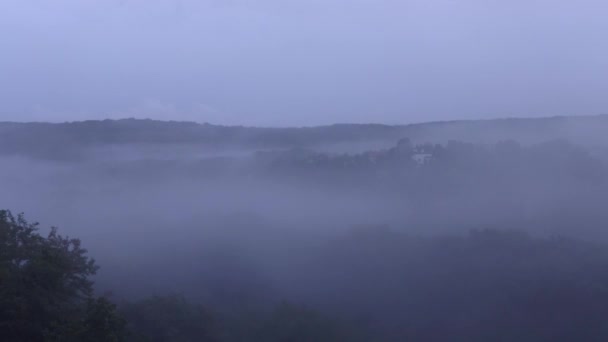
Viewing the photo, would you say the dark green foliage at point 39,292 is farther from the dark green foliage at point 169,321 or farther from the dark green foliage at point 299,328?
the dark green foliage at point 299,328

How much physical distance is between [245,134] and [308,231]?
1105cm

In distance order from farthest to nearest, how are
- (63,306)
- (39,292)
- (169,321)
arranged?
1. (169,321)
2. (63,306)
3. (39,292)

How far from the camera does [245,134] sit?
5650 centimetres

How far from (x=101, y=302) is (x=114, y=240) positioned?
38.4m

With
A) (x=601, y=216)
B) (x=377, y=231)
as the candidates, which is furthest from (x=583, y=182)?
(x=377, y=231)

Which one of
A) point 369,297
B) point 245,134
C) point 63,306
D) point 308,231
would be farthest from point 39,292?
point 245,134

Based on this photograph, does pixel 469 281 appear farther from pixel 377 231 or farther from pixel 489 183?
pixel 489 183

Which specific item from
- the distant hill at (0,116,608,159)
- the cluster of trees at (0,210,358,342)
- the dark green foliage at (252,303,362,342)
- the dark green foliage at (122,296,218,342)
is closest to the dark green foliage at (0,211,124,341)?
the cluster of trees at (0,210,358,342)

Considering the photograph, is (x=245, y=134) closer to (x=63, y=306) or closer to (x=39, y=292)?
(x=63, y=306)

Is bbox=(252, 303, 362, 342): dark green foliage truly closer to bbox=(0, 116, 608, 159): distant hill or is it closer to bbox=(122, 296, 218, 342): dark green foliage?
bbox=(122, 296, 218, 342): dark green foliage

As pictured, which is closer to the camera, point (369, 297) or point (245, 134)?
point (369, 297)

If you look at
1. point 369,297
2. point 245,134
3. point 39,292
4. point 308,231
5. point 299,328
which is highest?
point 245,134

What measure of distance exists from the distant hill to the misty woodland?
0.12 meters

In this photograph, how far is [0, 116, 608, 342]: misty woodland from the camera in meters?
21.6
